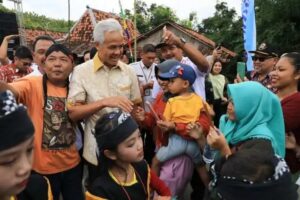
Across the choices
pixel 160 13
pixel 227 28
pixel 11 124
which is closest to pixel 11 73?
pixel 11 124

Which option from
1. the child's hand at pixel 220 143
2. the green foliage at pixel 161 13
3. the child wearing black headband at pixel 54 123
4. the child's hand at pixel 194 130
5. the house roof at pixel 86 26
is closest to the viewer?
the child's hand at pixel 220 143

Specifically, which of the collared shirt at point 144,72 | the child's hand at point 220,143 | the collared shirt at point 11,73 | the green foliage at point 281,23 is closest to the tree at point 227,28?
the green foliage at point 281,23

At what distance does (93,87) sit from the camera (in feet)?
9.30

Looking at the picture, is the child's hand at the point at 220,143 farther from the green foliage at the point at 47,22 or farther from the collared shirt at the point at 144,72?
the green foliage at the point at 47,22

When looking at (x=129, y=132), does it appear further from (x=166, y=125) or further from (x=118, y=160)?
(x=166, y=125)

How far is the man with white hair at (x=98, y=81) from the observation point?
2756mm

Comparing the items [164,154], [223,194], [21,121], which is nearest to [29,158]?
[21,121]

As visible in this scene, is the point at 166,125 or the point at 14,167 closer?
the point at 14,167

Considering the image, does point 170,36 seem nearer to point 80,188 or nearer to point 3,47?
point 80,188

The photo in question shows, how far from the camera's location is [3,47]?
5.59m

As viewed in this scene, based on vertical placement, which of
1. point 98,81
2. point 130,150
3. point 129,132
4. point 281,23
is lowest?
point 130,150

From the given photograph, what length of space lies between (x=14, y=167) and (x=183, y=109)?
2037mm

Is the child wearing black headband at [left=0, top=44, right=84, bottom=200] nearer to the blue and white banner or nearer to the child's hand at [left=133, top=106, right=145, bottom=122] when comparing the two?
the child's hand at [left=133, top=106, right=145, bottom=122]

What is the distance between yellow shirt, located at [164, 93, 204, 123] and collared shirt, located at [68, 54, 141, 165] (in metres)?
0.46
